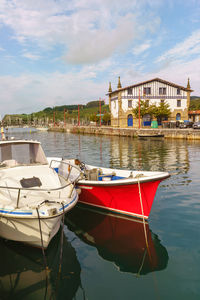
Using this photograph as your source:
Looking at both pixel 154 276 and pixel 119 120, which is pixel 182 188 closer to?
pixel 154 276

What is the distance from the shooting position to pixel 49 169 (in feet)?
28.5

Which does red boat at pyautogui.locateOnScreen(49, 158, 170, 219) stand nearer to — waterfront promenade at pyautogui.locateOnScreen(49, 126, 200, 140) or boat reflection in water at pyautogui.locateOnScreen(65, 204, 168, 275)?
boat reflection in water at pyautogui.locateOnScreen(65, 204, 168, 275)

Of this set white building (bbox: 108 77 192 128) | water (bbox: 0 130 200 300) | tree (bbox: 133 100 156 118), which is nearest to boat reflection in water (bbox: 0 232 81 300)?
water (bbox: 0 130 200 300)

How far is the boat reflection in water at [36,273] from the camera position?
17.8 feet

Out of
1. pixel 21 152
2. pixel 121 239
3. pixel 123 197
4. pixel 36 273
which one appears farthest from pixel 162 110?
pixel 36 273

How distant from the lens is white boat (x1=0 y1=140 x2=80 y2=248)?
20.3 ft

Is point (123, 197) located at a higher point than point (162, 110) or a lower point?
lower

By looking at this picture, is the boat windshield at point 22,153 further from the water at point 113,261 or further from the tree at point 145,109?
the tree at point 145,109

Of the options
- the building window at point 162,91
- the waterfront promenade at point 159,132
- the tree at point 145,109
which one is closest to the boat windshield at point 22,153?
the waterfront promenade at point 159,132

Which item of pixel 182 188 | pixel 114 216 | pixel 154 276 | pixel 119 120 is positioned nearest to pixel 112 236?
pixel 114 216

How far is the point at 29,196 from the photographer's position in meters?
7.07

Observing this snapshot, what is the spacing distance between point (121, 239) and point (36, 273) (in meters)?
2.93

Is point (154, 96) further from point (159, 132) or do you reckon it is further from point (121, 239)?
point (121, 239)

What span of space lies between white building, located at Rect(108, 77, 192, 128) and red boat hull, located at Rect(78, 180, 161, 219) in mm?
45944
